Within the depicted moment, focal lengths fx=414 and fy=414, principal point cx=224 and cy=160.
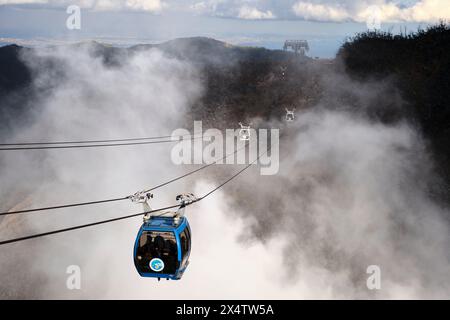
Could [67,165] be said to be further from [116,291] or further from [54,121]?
[116,291]

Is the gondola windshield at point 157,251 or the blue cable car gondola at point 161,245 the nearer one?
the blue cable car gondola at point 161,245

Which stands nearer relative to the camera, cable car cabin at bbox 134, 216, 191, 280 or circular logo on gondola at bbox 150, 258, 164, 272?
cable car cabin at bbox 134, 216, 191, 280

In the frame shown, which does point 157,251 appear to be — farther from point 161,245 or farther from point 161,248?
point 161,245

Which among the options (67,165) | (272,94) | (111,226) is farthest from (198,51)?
(111,226)

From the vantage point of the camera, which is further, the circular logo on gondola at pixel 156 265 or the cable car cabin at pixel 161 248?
the circular logo on gondola at pixel 156 265

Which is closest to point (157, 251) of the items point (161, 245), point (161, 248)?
point (161, 248)

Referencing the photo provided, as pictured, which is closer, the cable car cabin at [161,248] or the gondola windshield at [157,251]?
the cable car cabin at [161,248]
